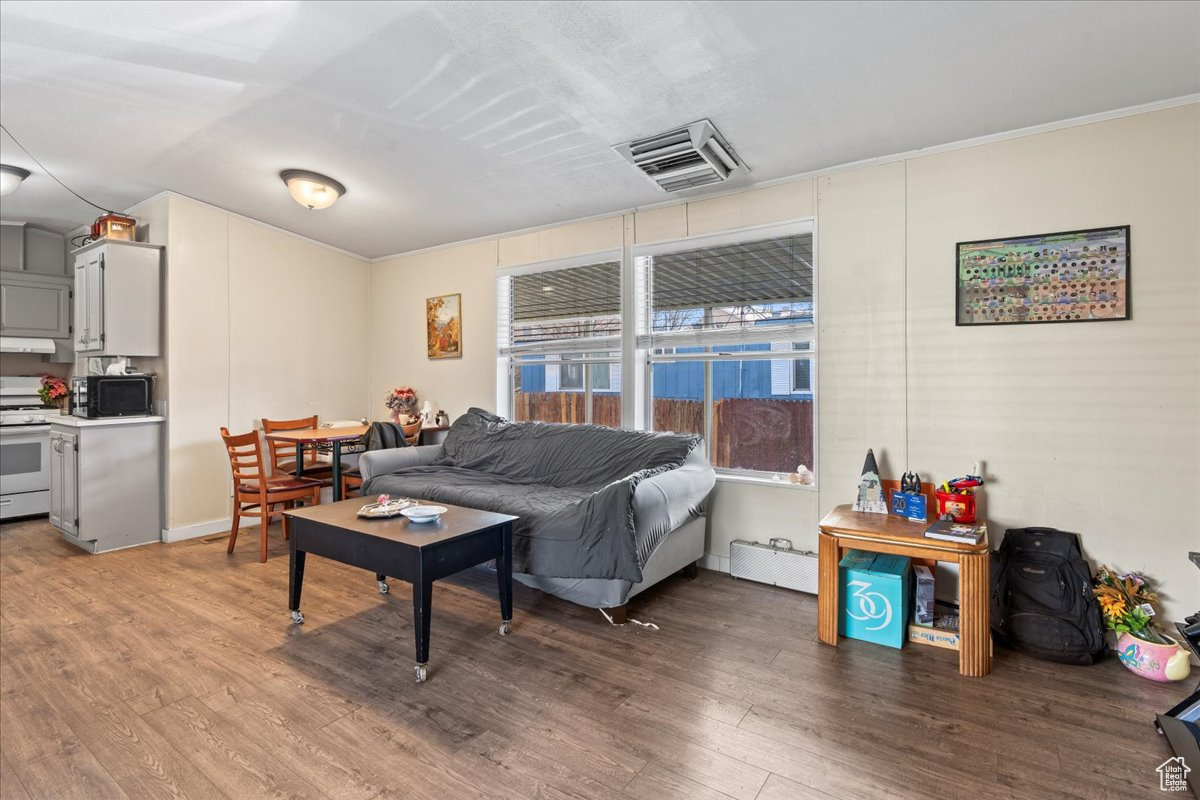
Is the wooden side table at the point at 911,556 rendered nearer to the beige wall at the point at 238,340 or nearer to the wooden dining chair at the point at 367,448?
A: the wooden dining chair at the point at 367,448

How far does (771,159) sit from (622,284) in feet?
4.51

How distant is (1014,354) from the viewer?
2.87 meters

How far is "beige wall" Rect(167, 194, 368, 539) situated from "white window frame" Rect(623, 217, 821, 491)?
318 cm

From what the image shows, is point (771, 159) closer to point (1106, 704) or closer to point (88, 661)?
point (1106, 704)

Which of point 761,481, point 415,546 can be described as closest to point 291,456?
point 415,546

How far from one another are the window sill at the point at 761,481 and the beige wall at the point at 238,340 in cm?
393

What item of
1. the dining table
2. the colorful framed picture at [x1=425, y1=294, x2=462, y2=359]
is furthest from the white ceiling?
the dining table

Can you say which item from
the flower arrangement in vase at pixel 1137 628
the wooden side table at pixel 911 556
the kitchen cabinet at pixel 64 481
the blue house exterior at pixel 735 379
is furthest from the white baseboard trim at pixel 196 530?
the flower arrangement in vase at pixel 1137 628

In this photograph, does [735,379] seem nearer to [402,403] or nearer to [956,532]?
[956,532]

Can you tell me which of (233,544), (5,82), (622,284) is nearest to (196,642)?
(233,544)

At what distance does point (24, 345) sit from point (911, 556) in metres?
7.44

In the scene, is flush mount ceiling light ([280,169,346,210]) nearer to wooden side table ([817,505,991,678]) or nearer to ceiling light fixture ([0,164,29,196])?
ceiling light fixture ([0,164,29,196])

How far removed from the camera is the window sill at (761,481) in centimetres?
348

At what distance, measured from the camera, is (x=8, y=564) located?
153 inches
